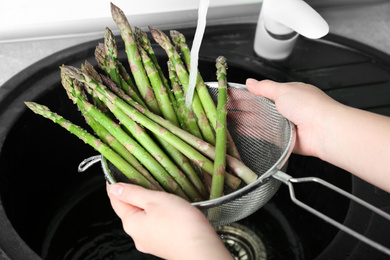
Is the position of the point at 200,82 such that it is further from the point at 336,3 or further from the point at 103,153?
the point at 336,3

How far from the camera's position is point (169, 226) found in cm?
54

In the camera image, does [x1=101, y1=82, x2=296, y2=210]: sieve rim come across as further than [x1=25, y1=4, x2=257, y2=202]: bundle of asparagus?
No

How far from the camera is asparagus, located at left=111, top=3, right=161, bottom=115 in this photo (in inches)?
29.6

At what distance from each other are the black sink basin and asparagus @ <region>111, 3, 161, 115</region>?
17cm

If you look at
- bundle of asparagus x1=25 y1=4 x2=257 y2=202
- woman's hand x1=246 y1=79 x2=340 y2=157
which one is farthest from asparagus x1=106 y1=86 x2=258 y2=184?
woman's hand x1=246 y1=79 x2=340 y2=157

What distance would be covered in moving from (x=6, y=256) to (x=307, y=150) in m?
0.54

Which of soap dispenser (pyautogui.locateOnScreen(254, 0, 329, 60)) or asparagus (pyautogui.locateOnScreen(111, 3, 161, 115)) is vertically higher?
soap dispenser (pyautogui.locateOnScreen(254, 0, 329, 60))

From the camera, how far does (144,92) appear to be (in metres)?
0.77

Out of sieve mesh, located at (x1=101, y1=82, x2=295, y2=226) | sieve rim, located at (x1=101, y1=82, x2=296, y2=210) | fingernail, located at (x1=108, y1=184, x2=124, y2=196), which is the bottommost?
fingernail, located at (x1=108, y1=184, x2=124, y2=196)

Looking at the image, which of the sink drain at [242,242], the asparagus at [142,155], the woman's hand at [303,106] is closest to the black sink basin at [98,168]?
the sink drain at [242,242]

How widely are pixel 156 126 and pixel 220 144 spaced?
114mm

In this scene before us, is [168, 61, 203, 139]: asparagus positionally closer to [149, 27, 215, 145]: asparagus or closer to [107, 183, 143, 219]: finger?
[149, 27, 215, 145]: asparagus

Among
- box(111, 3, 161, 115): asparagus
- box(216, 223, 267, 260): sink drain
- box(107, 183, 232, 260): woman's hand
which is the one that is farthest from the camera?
box(216, 223, 267, 260): sink drain

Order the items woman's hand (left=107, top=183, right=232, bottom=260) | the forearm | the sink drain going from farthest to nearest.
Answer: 1. the sink drain
2. the forearm
3. woman's hand (left=107, top=183, right=232, bottom=260)
